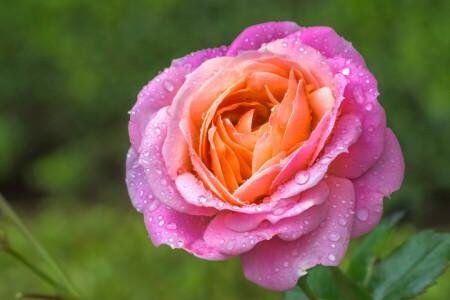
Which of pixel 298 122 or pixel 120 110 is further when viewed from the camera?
pixel 120 110

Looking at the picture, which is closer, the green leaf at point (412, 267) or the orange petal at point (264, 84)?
the orange petal at point (264, 84)

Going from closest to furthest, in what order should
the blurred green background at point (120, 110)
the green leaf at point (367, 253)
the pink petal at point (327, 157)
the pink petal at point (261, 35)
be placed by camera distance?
the pink petal at point (327, 157)
the pink petal at point (261, 35)
the green leaf at point (367, 253)
the blurred green background at point (120, 110)

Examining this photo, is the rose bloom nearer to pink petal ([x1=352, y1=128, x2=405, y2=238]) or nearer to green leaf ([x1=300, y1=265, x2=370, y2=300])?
pink petal ([x1=352, y1=128, x2=405, y2=238])

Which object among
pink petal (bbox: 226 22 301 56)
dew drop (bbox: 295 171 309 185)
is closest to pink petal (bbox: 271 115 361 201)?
dew drop (bbox: 295 171 309 185)

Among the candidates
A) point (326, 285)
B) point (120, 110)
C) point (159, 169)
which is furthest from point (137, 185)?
point (120, 110)

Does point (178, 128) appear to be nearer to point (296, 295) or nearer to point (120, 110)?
point (296, 295)

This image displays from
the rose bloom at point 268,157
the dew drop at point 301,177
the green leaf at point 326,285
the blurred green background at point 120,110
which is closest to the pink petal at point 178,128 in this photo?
the rose bloom at point 268,157

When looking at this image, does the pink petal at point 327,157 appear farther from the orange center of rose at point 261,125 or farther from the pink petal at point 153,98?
the pink petal at point 153,98
